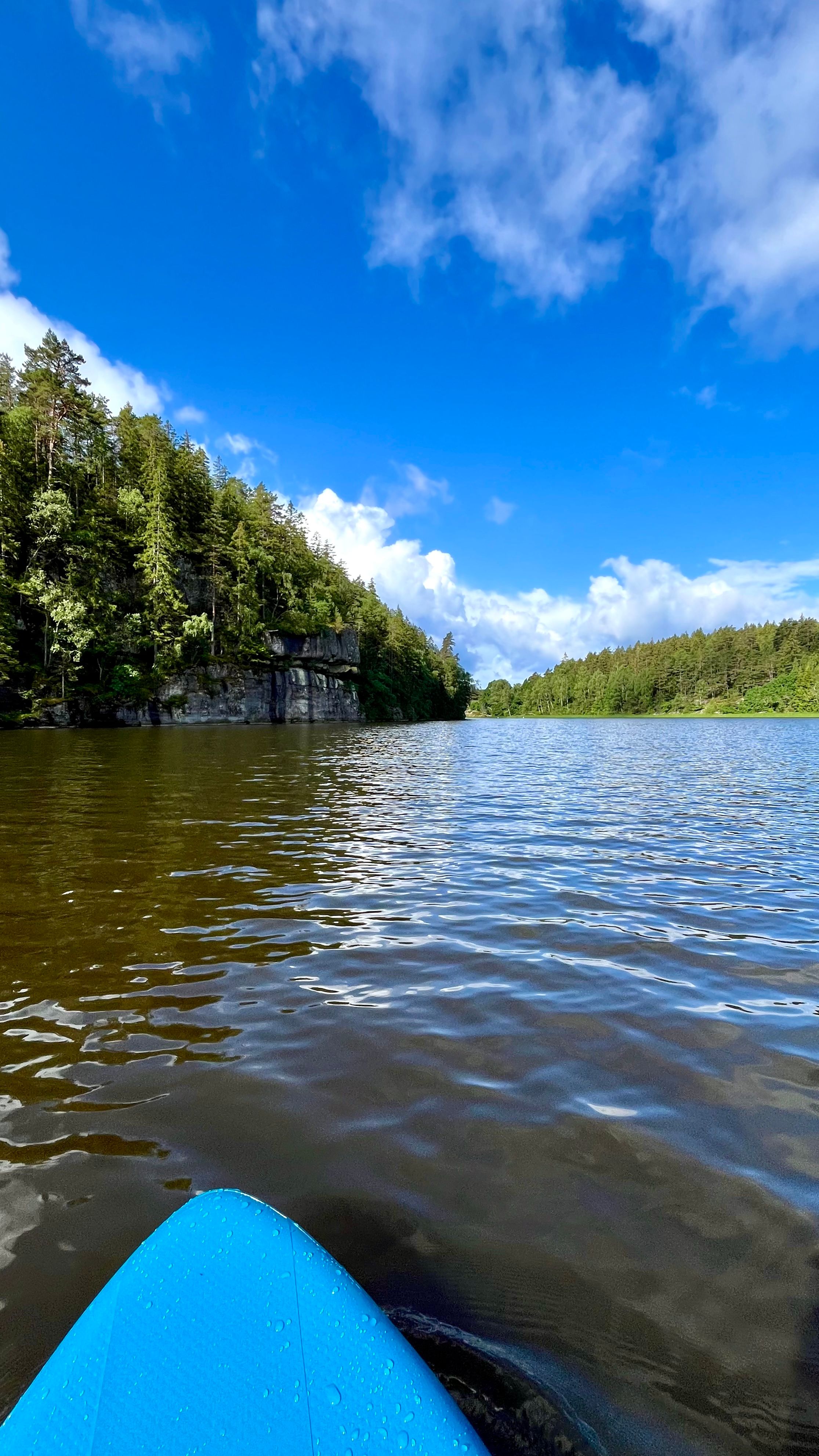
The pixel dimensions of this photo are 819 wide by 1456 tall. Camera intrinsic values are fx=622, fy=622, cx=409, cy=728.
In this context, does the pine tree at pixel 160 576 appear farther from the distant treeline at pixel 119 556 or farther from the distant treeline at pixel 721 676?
the distant treeline at pixel 721 676

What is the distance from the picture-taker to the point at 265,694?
64.1 metres

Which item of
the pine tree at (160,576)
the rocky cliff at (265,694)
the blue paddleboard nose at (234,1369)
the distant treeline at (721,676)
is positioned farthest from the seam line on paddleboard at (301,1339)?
the distant treeline at (721,676)

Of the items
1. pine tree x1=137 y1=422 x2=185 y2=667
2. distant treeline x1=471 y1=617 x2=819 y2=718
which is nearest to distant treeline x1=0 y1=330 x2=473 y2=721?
pine tree x1=137 y1=422 x2=185 y2=667

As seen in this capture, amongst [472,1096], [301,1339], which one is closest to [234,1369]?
[301,1339]

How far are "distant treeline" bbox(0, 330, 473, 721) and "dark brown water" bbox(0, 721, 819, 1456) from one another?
138ft

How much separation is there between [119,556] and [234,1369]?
62473mm

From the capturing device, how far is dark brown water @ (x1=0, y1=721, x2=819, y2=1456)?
Answer: 2.34 m

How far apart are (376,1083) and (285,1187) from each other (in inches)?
40.2

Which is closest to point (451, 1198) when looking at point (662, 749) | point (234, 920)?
point (234, 920)

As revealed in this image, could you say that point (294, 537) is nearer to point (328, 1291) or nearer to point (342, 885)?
point (342, 885)

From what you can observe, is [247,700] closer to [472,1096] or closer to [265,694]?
[265,694]

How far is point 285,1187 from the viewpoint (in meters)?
3.03

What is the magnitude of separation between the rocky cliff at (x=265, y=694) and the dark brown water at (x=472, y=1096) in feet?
145

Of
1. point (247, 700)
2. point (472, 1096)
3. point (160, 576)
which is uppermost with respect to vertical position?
point (160, 576)
